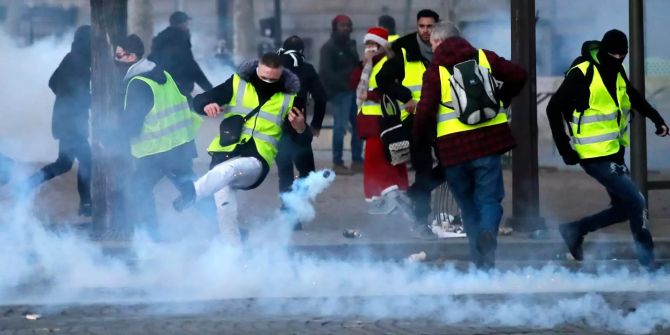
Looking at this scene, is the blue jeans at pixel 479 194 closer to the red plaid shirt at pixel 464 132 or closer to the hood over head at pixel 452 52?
the red plaid shirt at pixel 464 132

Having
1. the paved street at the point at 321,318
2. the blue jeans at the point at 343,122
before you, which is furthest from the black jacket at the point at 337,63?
the paved street at the point at 321,318

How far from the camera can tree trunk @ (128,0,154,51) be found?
15438 mm

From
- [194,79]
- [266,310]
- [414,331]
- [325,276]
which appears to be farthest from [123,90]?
[414,331]

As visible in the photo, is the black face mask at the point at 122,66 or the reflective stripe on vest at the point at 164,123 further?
the black face mask at the point at 122,66

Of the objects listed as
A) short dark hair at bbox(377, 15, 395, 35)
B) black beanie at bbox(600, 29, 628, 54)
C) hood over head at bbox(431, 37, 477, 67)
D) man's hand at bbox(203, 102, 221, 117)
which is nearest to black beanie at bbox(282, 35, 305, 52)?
man's hand at bbox(203, 102, 221, 117)

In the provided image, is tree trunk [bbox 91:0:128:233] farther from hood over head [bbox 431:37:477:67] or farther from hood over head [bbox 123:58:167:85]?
hood over head [bbox 431:37:477:67]

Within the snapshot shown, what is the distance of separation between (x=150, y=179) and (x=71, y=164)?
1.52 m

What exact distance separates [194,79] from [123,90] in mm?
1398

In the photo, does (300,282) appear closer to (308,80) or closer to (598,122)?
(598,122)

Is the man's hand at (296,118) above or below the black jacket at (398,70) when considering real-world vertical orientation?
below

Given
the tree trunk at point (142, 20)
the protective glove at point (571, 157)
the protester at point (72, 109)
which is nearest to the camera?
the protective glove at point (571, 157)

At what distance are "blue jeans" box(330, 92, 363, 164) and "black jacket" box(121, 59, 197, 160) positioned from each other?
5.04 m

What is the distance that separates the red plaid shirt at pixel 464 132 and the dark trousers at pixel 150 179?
2037mm

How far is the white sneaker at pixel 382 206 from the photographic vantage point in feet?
35.0
